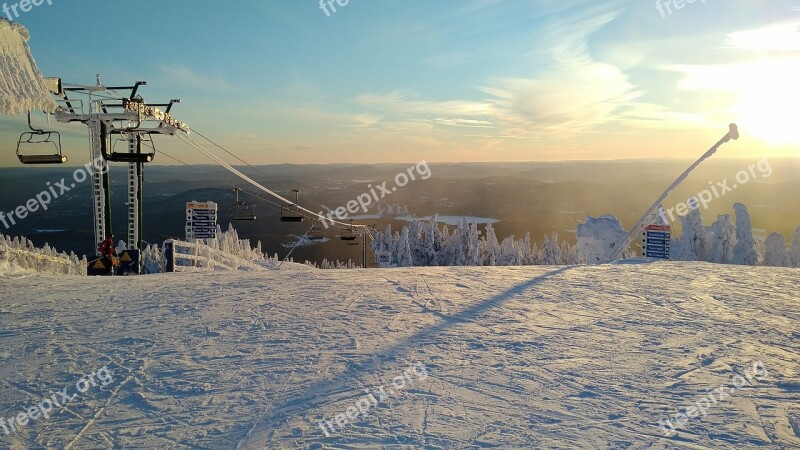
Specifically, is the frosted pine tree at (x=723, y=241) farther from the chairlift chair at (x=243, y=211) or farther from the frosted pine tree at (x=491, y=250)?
the chairlift chair at (x=243, y=211)

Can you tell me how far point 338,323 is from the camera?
820cm

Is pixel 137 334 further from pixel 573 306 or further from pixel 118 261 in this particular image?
pixel 118 261

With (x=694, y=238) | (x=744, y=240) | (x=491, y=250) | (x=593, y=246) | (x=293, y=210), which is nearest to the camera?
(x=293, y=210)

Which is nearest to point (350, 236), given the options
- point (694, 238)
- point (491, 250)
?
point (694, 238)

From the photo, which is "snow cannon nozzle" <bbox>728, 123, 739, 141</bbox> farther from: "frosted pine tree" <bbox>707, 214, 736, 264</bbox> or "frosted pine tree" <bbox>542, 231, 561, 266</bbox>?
"frosted pine tree" <bbox>542, 231, 561, 266</bbox>

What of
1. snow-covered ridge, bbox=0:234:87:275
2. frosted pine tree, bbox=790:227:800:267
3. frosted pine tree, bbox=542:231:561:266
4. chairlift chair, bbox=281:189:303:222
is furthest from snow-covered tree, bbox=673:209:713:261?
snow-covered ridge, bbox=0:234:87:275

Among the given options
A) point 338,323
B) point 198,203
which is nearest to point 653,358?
point 338,323

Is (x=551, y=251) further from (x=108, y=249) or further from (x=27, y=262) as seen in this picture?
(x=27, y=262)

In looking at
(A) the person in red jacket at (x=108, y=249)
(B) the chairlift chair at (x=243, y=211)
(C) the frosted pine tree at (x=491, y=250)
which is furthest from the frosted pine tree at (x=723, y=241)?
(A) the person in red jacket at (x=108, y=249)

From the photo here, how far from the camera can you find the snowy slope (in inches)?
184

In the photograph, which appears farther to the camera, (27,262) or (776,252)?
(776,252)

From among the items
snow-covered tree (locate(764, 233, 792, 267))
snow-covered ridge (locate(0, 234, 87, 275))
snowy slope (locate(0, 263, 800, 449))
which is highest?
snow-covered ridge (locate(0, 234, 87, 275))

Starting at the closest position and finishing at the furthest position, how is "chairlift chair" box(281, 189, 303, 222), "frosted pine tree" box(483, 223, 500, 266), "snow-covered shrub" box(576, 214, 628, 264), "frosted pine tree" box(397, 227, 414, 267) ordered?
"chairlift chair" box(281, 189, 303, 222) < "snow-covered shrub" box(576, 214, 628, 264) < "frosted pine tree" box(397, 227, 414, 267) < "frosted pine tree" box(483, 223, 500, 266)

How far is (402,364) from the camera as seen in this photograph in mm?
6289
